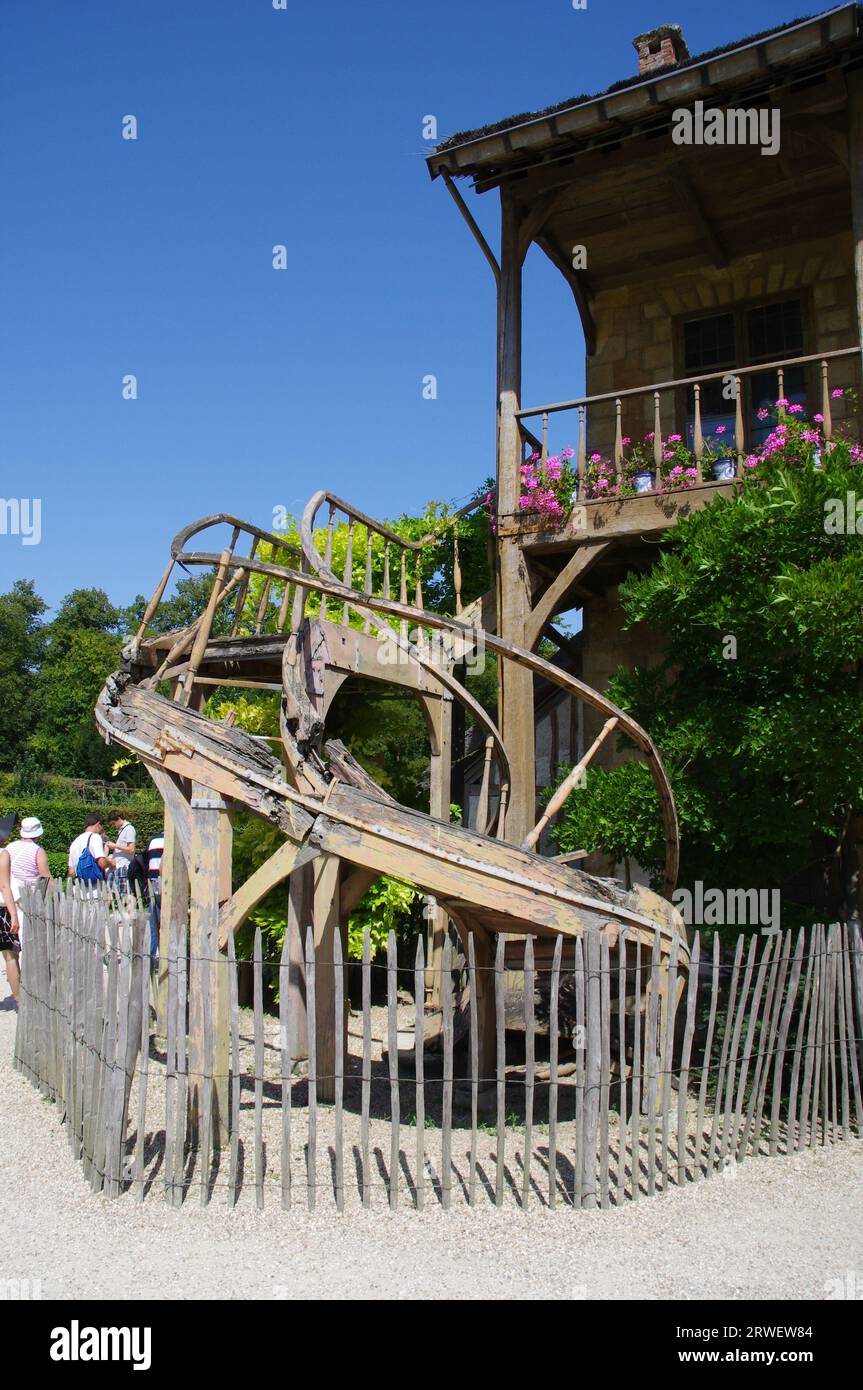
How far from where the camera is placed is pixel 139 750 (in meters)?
6.03

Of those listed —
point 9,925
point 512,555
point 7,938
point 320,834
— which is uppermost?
point 512,555

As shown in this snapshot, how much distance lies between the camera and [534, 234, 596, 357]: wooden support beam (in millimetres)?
10953

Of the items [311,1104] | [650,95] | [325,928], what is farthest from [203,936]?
[650,95]

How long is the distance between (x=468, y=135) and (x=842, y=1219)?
9100 millimetres

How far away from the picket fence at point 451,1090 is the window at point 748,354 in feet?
20.6

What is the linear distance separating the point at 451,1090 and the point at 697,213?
876 cm

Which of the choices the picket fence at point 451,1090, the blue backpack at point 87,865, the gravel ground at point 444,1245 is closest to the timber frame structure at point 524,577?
the picket fence at point 451,1090

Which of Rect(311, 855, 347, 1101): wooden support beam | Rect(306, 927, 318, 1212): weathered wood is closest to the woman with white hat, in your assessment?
Rect(311, 855, 347, 1101): wooden support beam

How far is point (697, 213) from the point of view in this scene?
9.87 m

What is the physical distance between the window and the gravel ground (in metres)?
7.60

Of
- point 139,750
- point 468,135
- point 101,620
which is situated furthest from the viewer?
point 101,620

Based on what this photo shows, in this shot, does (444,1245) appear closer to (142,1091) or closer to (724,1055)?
(142,1091)
